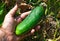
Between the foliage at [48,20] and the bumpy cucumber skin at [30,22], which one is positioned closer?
the bumpy cucumber skin at [30,22]

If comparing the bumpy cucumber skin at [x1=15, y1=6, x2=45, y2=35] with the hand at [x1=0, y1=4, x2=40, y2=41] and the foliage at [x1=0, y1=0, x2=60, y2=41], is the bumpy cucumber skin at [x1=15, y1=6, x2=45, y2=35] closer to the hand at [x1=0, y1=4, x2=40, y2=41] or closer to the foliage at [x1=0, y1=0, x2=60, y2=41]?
the hand at [x1=0, y1=4, x2=40, y2=41]

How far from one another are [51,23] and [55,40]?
35 cm

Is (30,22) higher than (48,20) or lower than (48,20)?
higher

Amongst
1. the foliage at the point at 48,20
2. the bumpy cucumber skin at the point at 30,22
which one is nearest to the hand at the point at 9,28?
the bumpy cucumber skin at the point at 30,22

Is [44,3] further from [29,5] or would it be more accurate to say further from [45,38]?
[45,38]

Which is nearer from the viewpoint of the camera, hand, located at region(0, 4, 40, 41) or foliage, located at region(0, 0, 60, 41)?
hand, located at region(0, 4, 40, 41)

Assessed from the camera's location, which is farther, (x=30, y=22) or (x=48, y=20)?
(x=48, y=20)

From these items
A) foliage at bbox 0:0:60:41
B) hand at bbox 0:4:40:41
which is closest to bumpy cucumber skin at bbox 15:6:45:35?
hand at bbox 0:4:40:41

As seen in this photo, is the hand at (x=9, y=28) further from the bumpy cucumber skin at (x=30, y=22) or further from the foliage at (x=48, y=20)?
the foliage at (x=48, y=20)

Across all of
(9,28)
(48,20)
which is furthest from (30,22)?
(48,20)

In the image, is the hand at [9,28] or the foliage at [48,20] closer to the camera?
the hand at [9,28]

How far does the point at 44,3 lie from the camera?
150 inches

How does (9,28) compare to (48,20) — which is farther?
(48,20)

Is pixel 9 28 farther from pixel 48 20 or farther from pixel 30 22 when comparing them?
pixel 48 20
